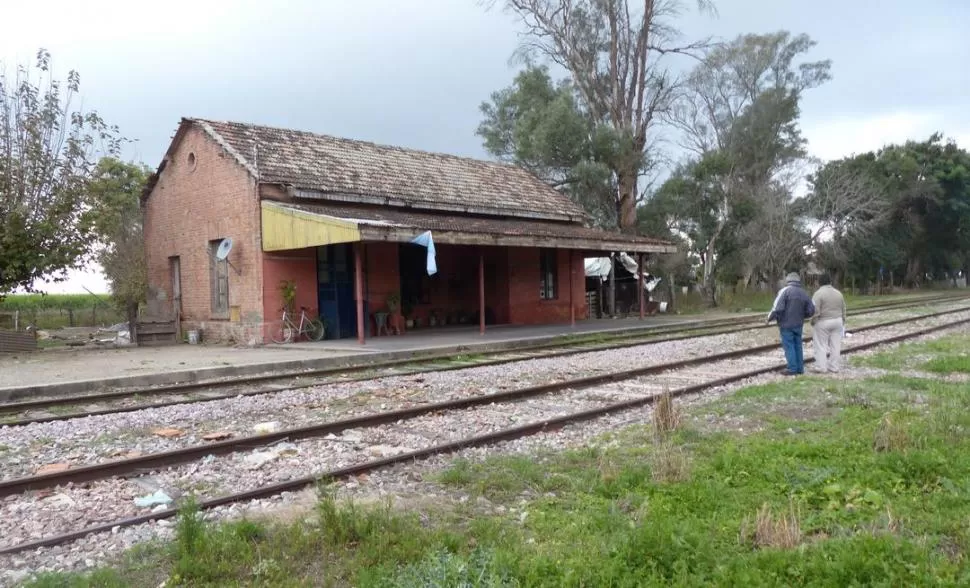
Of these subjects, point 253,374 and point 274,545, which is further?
point 253,374

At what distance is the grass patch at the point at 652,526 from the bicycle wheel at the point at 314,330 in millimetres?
13054

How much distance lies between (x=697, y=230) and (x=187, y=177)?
24.0 m

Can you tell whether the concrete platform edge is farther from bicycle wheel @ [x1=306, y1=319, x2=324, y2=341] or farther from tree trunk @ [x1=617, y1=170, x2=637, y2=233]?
tree trunk @ [x1=617, y1=170, x2=637, y2=233]

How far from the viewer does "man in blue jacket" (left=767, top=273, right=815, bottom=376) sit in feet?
34.5

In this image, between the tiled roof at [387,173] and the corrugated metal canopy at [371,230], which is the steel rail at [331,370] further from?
the tiled roof at [387,173]

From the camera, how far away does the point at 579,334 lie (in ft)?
62.3

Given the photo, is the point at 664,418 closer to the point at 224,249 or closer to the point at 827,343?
the point at 827,343

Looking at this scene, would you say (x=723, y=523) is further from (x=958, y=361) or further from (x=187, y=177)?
(x=187, y=177)

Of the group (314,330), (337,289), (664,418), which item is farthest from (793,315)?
(337,289)

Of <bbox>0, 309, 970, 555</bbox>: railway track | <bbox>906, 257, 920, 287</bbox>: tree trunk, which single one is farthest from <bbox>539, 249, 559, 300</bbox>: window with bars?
<bbox>906, 257, 920, 287</bbox>: tree trunk

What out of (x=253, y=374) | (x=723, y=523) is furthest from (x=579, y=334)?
(x=723, y=523)

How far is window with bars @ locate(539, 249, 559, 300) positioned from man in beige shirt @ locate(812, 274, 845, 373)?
14.5 m

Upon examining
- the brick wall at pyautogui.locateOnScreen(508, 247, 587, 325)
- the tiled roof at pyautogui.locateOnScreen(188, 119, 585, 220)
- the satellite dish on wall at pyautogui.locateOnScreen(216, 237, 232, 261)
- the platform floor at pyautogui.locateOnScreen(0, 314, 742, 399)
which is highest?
the tiled roof at pyautogui.locateOnScreen(188, 119, 585, 220)

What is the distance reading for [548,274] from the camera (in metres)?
25.7
